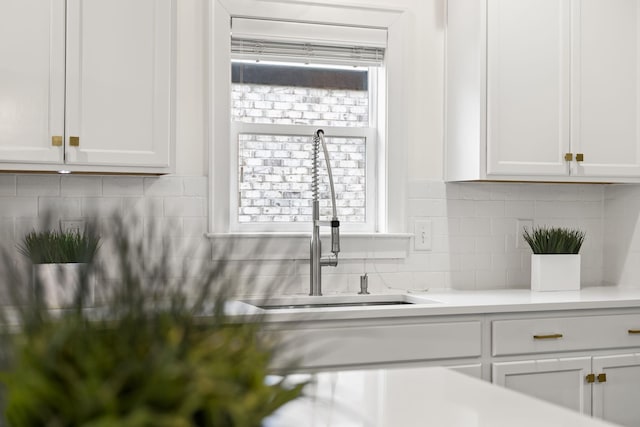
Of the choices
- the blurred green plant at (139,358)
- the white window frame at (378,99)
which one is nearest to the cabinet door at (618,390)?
the white window frame at (378,99)

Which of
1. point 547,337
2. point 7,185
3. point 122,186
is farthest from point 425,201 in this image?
point 7,185

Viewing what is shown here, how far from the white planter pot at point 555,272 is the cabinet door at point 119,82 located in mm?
1781

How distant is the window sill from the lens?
10.9ft

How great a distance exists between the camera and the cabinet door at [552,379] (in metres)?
3.11

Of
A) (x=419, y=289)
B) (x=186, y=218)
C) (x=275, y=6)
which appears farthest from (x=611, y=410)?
(x=275, y=6)

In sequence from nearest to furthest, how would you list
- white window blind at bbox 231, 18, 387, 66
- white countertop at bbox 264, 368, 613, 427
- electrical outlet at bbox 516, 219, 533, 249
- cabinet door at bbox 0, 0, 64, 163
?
white countertop at bbox 264, 368, 613, 427 < cabinet door at bbox 0, 0, 64, 163 < white window blind at bbox 231, 18, 387, 66 < electrical outlet at bbox 516, 219, 533, 249

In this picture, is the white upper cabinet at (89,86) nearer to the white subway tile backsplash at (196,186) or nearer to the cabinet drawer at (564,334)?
the white subway tile backsplash at (196,186)

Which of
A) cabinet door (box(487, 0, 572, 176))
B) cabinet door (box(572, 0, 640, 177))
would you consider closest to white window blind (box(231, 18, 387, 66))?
Answer: cabinet door (box(487, 0, 572, 176))

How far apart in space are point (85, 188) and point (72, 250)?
53 cm

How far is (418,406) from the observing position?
1.29m

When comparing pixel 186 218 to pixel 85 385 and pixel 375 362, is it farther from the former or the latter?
pixel 85 385

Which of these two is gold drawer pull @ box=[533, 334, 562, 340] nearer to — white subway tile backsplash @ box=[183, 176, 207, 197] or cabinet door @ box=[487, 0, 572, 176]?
cabinet door @ box=[487, 0, 572, 176]

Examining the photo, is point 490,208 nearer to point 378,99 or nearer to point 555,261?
point 555,261

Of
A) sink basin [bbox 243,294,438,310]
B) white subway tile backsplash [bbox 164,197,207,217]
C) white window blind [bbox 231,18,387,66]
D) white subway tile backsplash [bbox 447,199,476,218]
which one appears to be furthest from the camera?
white subway tile backsplash [bbox 447,199,476,218]
